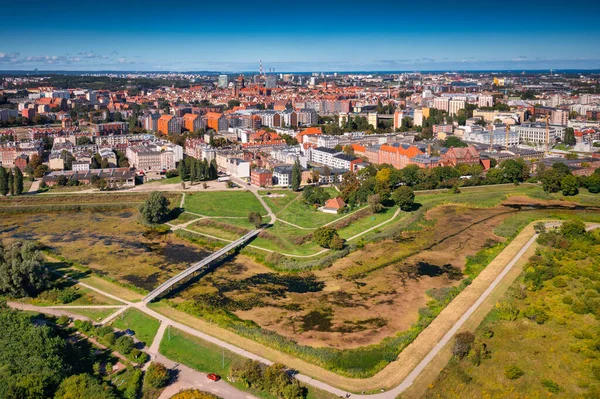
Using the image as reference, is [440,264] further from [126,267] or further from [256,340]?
[126,267]

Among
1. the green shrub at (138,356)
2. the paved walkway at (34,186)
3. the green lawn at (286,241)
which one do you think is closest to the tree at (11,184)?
the paved walkway at (34,186)

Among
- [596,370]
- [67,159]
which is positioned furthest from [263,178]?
[596,370]

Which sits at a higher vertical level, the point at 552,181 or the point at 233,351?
the point at 552,181

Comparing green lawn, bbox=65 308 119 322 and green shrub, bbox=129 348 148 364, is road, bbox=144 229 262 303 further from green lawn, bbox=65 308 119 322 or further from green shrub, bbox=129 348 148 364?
green shrub, bbox=129 348 148 364

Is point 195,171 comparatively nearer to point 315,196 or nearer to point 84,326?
point 315,196

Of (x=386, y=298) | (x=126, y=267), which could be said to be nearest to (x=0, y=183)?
(x=126, y=267)

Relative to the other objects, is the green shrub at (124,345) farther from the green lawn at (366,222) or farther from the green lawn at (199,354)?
the green lawn at (366,222)

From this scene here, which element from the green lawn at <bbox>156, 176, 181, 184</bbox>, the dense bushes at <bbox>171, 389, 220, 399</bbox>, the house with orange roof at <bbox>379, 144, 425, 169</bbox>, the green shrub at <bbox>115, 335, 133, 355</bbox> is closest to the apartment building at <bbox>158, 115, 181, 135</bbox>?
the green lawn at <bbox>156, 176, 181, 184</bbox>
